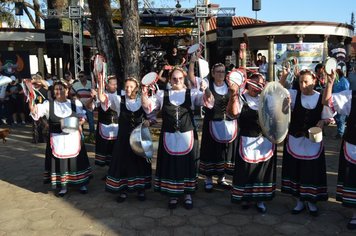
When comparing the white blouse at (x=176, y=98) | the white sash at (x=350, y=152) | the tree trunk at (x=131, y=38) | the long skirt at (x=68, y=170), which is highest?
the tree trunk at (x=131, y=38)

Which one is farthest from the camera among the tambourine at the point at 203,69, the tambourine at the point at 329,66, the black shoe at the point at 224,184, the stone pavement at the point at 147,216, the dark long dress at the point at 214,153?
the black shoe at the point at 224,184

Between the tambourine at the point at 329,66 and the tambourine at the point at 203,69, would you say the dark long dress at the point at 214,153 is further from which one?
the tambourine at the point at 329,66

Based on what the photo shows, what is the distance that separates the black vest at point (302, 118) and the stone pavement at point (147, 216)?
87cm

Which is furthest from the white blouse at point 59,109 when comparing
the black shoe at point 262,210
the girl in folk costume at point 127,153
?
the black shoe at point 262,210

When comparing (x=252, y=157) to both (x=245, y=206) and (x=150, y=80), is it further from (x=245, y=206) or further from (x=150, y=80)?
(x=150, y=80)

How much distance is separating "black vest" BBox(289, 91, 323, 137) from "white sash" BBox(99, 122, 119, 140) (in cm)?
238

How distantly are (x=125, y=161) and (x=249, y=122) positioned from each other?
4.73 feet

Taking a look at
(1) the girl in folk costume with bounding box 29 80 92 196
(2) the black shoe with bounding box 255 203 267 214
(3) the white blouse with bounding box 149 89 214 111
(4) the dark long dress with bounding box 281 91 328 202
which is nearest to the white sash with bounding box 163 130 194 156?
(3) the white blouse with bounding box 149 89 214 111

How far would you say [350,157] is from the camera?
3510mm

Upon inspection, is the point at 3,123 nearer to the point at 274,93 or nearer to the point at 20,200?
the point at 20,200

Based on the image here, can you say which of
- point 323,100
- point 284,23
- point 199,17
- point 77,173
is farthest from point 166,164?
point 284,23

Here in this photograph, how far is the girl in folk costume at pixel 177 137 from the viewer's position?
13.3ft

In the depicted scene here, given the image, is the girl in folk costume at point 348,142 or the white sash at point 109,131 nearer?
the girl in folk costume at point 348,142

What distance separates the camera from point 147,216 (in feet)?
13.0
